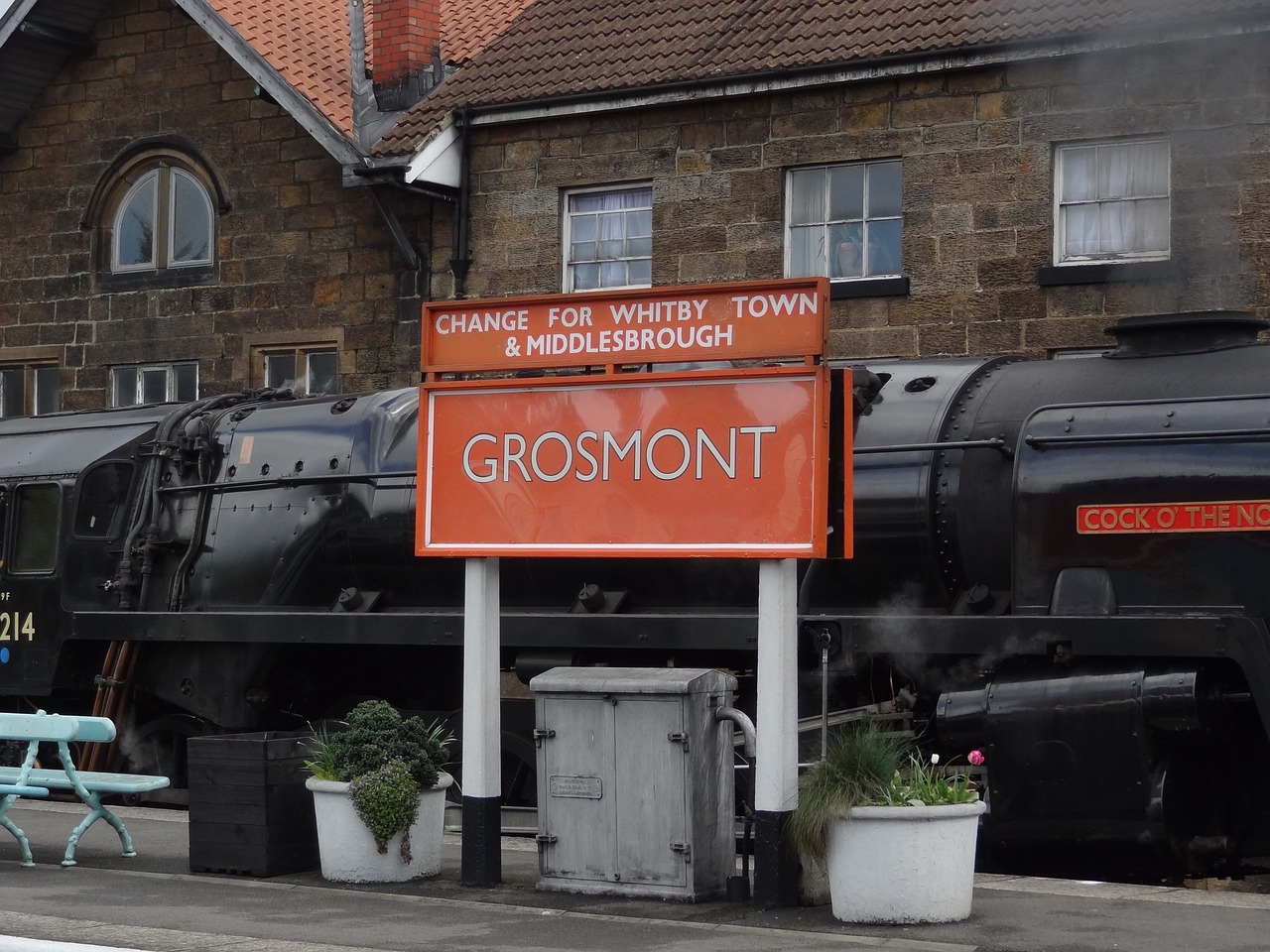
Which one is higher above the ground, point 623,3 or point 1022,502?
point 623,3

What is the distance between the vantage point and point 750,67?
54.1 feet

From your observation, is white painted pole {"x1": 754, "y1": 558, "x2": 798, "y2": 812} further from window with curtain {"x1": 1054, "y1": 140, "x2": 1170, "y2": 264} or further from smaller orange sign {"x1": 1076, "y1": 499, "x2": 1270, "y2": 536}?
window with curtain {"x1": 1054, "y1": 140, "x2": 1170, "y2": 264}

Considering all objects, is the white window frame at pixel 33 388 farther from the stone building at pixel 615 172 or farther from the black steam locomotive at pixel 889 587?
the black steam locomotive at pixel 889 587

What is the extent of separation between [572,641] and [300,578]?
2.37 m

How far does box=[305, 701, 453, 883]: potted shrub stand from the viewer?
870cm

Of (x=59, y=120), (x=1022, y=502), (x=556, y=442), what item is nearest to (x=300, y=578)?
(x=556, y=442)

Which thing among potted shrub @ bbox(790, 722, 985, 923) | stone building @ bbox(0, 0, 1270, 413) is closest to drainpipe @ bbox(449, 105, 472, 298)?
stone building @ bbox(0, 0, 1270, 413)

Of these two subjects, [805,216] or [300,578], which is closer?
[300,578]

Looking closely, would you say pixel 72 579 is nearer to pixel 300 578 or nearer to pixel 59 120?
pixel 300 578

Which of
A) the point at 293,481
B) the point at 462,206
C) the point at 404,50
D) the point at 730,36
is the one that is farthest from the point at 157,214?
the point at 293,481

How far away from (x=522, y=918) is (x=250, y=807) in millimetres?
2026

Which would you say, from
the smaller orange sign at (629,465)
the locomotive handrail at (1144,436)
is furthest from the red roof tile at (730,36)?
the smaller orange sign at (629,465)

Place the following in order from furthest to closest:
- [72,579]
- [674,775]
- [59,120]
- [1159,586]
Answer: [59,120] < [72,579] < [1159,586] < [674,775]

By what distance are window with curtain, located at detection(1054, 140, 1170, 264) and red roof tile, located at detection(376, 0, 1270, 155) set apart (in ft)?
3.53
